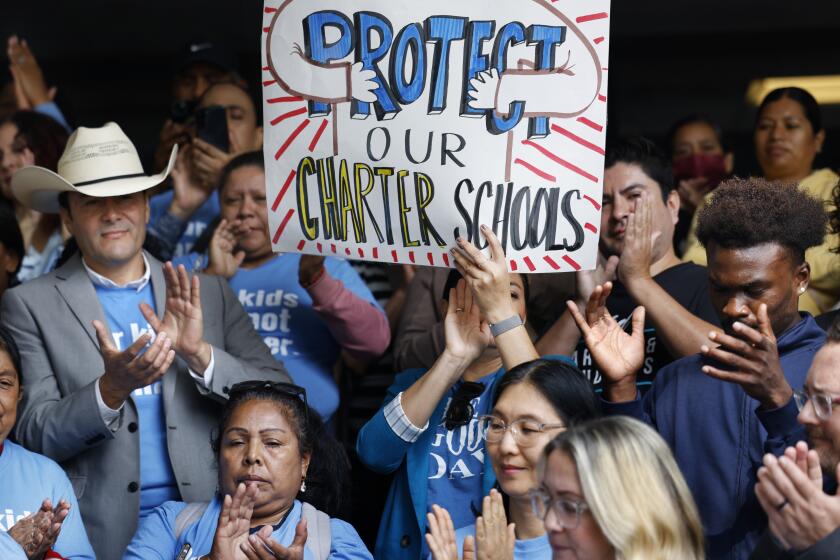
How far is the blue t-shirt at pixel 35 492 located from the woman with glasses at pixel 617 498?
1693 millimetres

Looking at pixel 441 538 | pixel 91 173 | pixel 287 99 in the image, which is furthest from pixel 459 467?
pixel 91 173

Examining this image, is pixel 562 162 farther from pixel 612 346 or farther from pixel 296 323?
pixel 296 323

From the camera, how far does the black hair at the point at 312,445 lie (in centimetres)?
418

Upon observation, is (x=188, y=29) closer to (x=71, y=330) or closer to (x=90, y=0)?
(x=90, y=0)

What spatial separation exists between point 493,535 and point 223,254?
6.94ft

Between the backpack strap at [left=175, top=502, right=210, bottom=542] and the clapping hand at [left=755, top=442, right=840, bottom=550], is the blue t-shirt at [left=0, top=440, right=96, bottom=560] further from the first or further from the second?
the clapping hand at [left=755, top=442, right=840, bottom=550]

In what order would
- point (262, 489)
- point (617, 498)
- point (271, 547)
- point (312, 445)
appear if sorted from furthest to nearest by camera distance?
point (312, 445)
point (262, 489)
point (271, 547)
point (617, 498)

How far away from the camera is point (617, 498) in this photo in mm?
2834

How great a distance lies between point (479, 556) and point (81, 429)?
1489mm

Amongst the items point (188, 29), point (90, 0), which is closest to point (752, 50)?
point (188, 29)

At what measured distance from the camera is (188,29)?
885 cm

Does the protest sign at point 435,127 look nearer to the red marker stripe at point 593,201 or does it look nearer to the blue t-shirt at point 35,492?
the red marker stripe at point 593,201

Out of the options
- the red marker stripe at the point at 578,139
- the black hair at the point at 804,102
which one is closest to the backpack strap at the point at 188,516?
the red marker stripe at the point at 578,139

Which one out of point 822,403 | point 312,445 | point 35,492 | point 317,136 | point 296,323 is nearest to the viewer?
point 822,403
